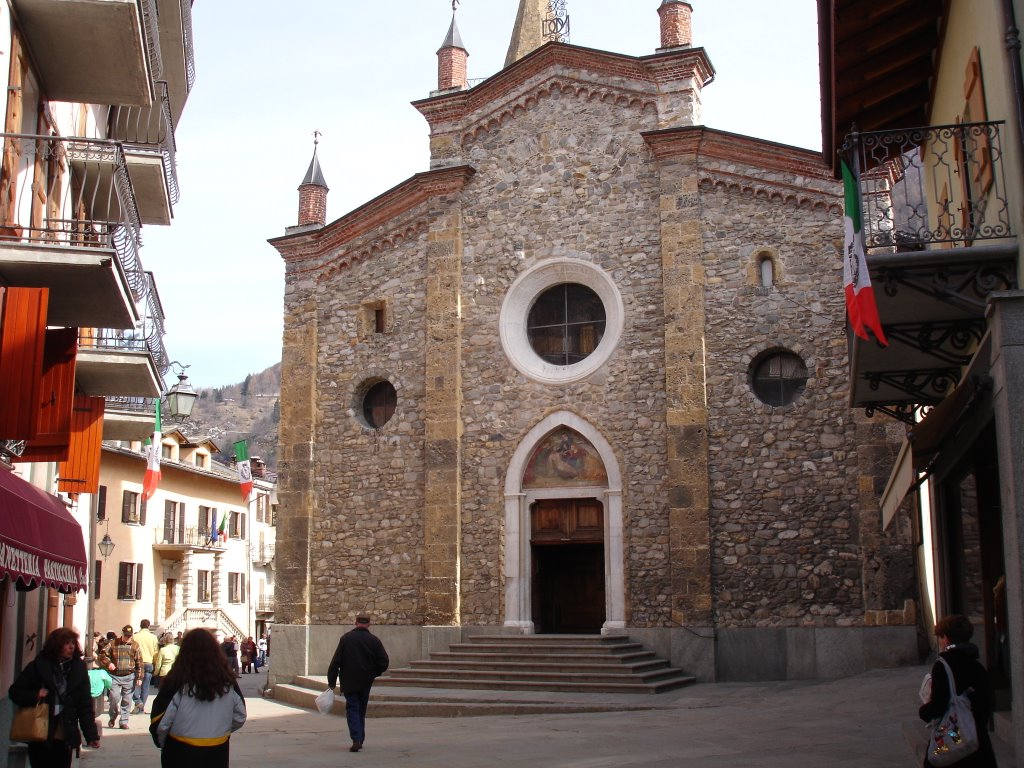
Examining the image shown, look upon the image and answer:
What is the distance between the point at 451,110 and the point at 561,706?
38.0 ft

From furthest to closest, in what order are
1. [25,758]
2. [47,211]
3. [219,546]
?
[219,546] < [47,211] < [25,758]

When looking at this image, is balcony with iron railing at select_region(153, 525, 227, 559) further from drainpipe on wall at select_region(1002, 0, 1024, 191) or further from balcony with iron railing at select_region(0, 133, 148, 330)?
drainpipe on wall at select_region(1002, 0, 1024, 191)

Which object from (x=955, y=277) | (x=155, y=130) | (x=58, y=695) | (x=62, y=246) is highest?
(x=155, y=130)

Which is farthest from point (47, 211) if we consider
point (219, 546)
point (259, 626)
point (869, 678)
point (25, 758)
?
point (259, 626)

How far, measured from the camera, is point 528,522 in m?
19.2

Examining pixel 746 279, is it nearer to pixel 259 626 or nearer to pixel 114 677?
pixel 114 677

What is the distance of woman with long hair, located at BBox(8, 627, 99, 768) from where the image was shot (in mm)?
7578

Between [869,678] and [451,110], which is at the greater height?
[451,110]

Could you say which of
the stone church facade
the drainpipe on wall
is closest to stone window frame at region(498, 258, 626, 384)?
the stone church facade

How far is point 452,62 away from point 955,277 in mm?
15301

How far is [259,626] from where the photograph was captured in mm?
50438

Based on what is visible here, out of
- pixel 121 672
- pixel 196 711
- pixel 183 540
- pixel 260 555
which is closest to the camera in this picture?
pixel 196 711

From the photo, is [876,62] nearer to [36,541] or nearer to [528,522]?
[36,541]

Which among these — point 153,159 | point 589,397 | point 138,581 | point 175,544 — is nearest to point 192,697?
point 153,159
